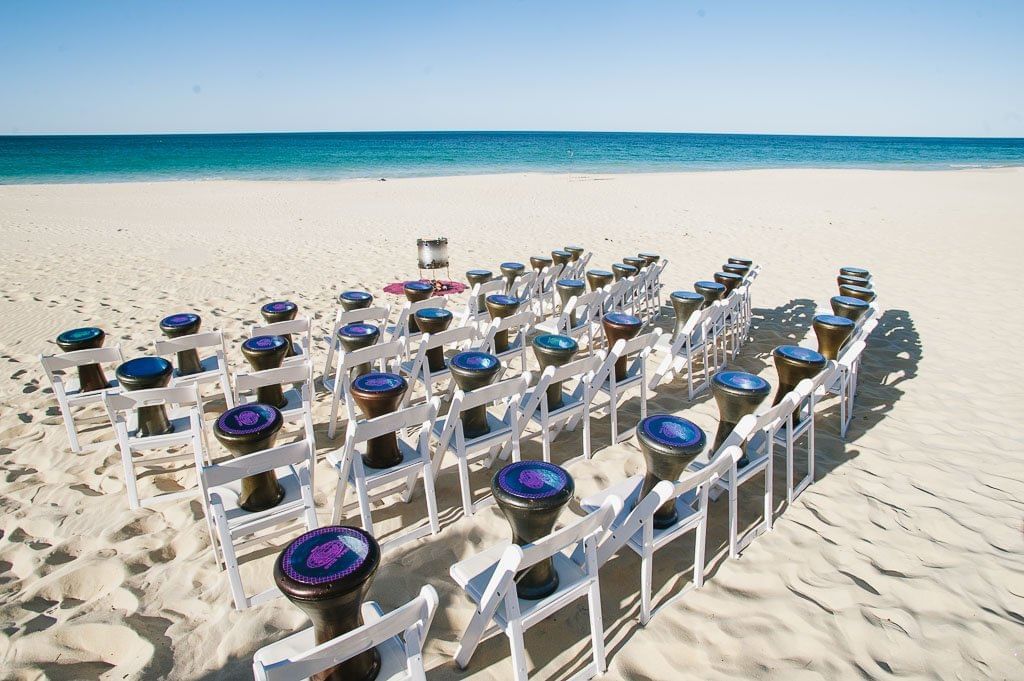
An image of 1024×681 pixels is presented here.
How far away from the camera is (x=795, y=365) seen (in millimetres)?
3297

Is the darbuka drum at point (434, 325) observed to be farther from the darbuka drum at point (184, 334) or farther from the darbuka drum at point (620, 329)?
the darbuka drum at point (184, 334)

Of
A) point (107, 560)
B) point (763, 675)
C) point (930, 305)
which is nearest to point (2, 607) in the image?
point (107, 560)

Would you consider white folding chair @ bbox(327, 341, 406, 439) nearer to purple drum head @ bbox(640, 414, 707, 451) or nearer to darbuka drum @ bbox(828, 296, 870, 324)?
purple drum head @ bbox(640, 414, 707, 451)

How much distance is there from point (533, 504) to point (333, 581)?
0.69 meters

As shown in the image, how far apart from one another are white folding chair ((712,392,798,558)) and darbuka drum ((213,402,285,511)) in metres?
2.08

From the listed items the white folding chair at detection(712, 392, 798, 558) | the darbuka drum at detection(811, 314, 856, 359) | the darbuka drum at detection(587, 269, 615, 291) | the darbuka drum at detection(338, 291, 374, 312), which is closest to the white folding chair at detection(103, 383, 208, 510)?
the darbuka drum at detection(338, 291, 374, 312)

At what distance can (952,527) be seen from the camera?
2.79 m

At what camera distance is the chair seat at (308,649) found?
5.40ft

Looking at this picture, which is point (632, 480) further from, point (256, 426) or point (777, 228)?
point (777, 228)

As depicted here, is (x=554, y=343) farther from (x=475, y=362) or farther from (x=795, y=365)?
(x=795, y=365)

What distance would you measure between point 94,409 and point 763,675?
15.4ft

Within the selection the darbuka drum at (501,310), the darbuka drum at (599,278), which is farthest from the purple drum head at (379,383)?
the darbuka drum at (599,278)

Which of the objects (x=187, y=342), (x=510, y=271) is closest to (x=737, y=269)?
(x=510, y=271)

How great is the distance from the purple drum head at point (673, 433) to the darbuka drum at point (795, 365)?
4.25 feet
